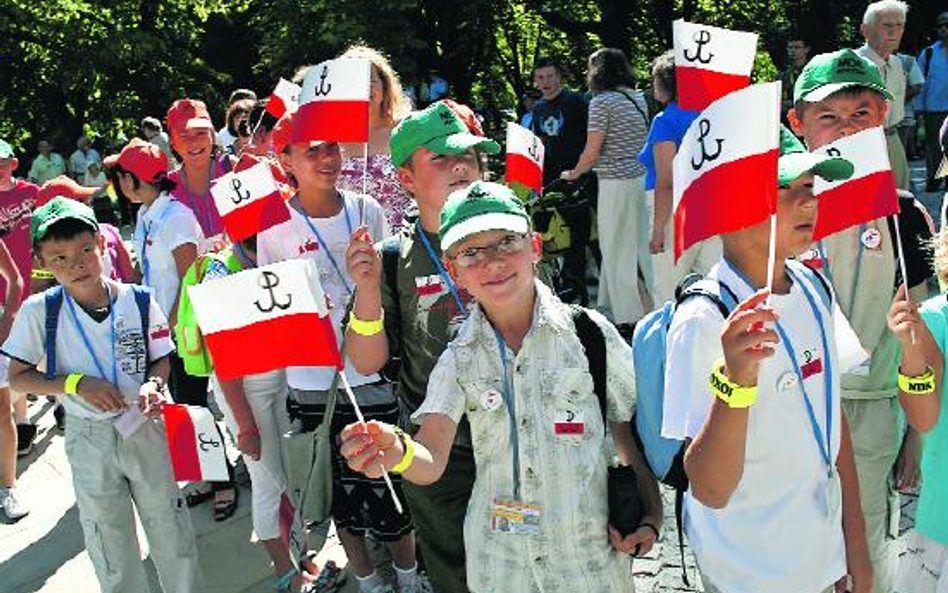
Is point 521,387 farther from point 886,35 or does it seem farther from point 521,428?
point 886,35

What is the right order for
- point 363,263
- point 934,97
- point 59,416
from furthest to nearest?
1. point 934,97
2. point 59,416
3. point 363,263

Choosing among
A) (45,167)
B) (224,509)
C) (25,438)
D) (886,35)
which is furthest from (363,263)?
(45,167)

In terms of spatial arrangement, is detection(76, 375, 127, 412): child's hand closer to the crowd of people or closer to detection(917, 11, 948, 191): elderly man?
the crowd of people

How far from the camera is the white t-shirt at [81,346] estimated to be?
387 centimetres

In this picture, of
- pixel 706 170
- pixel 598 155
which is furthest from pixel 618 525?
pixel 598 155

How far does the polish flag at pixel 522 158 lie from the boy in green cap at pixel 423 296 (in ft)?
2.92

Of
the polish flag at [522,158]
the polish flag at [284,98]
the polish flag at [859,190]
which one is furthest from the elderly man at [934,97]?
the polish flag at [859,190]

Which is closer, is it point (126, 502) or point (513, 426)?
point (513, 426)

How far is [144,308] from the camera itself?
400 centimetres

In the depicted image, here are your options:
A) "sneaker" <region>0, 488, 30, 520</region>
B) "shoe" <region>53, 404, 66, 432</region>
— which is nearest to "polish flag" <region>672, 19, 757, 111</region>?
"sneaker" <region>0, 488, 30, 520</region>

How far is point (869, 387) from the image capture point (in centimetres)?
315

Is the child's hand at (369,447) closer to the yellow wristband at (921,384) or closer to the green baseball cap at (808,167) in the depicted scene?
the green baseball cap at (808,167)

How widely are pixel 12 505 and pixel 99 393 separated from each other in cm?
248

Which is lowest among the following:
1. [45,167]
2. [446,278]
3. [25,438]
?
[25,438]
